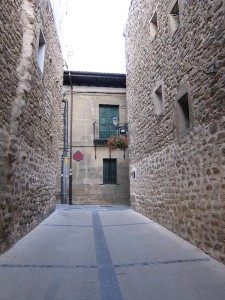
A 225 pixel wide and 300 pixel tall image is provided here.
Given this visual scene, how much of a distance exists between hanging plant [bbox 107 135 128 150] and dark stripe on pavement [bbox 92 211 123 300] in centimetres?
712

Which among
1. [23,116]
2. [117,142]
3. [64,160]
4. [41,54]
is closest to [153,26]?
[41,54]

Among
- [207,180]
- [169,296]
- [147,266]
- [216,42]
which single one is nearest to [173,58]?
[216,42]

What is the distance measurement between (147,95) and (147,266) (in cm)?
501

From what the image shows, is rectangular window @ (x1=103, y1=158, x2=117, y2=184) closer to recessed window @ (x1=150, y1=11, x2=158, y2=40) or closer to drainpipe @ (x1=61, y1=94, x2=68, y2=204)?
drainpipe @ (x1=61, y1=94, x2=68, y2=204)

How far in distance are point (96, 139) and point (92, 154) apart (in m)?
0.71

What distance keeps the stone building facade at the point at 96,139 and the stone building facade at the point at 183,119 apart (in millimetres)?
3785

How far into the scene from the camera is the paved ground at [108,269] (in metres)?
2.55

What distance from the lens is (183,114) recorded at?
16.3 feet

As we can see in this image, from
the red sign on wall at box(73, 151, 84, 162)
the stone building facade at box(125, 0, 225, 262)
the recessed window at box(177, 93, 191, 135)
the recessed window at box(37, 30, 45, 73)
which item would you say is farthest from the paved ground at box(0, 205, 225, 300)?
the red sign on wall at box(73, 151, 84, 162)

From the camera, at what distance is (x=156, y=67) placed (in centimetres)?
642

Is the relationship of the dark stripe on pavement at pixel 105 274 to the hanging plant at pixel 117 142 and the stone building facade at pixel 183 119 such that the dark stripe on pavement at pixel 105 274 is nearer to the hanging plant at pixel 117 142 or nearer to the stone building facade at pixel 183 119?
the stone building facade at pixel 183 119

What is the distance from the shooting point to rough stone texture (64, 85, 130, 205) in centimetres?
1173

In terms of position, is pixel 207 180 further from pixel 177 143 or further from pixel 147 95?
pixel 147 95

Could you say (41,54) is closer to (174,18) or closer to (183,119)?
(174,18)
